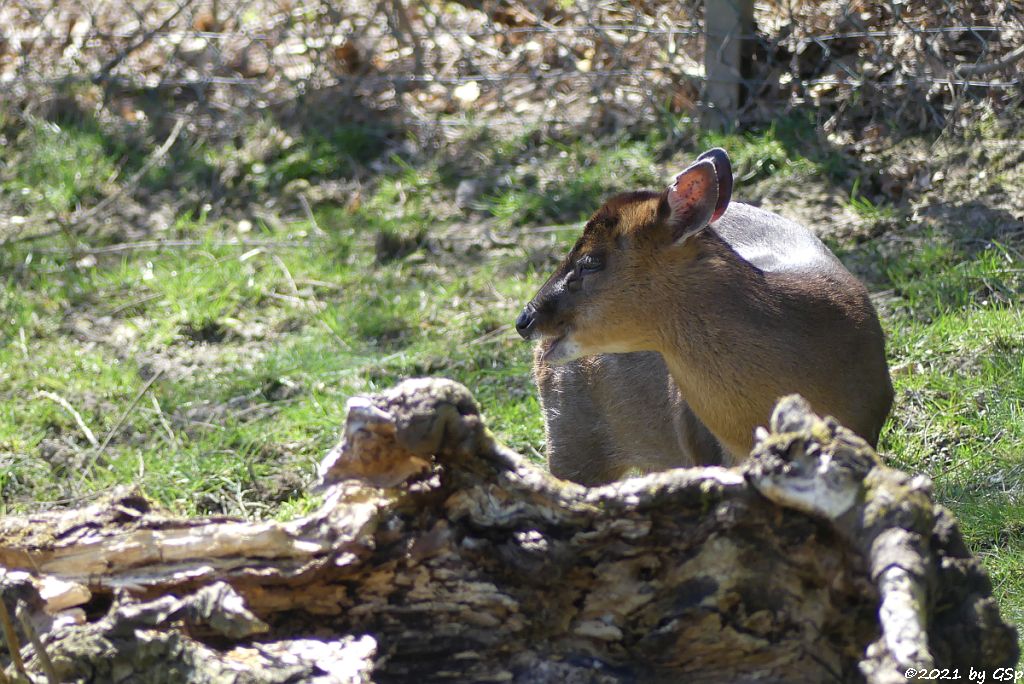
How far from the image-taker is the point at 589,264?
154 inches

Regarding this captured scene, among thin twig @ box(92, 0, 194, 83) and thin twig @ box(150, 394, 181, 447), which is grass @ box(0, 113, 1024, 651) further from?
thin twig @ box(92, 0, 194, 83)

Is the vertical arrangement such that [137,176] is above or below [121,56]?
below

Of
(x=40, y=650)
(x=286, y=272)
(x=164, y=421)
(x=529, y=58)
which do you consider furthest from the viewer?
(x=529, y=58)

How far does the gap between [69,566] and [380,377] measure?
271 centimetres

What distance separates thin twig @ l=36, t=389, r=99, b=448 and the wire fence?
276 centimetres

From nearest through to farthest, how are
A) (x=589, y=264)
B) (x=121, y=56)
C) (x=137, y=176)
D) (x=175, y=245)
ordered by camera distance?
1. (x=589, y=264)
2. (x=175, y=245)
3. (x=137, y=176)
4. (x=121, y=56)

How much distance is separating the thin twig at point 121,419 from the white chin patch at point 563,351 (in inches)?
74.8

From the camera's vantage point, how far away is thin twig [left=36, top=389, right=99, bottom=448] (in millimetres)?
4849

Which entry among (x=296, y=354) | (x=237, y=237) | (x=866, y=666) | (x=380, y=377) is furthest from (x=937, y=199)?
(x=866, y=666)

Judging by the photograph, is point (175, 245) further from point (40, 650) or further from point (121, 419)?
point (40, 650)

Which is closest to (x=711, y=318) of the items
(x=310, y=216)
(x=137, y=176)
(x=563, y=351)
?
(x=563, y=351)

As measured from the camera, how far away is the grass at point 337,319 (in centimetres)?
433

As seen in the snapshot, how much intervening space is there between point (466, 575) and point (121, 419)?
3.00 meters

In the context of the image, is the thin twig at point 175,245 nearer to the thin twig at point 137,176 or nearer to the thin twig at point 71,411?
the thin twig at point 137,176
